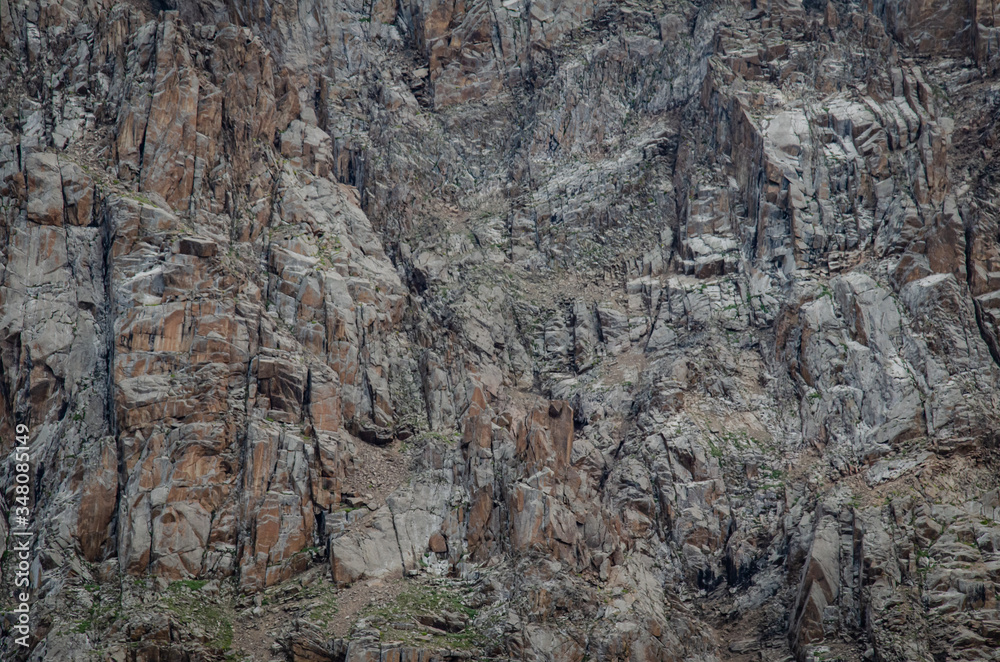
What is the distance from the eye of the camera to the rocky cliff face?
7106 cm

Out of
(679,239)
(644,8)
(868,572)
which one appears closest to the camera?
(868,572)

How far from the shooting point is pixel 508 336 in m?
90.0

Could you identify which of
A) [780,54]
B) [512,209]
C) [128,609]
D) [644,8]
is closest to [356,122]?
[512,209]

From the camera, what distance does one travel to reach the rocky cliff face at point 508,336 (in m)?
71.1

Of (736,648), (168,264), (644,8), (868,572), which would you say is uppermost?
(644,8)

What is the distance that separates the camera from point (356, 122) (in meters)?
97.5

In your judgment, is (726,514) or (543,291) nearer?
(726,514)

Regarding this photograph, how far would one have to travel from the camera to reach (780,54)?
9475 centimetres

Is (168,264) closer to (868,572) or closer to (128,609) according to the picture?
(128,609)

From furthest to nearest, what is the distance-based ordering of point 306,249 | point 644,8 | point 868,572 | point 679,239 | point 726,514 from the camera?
point 644,8, point 679,239, point 306,249, point 726,514, point 868,572

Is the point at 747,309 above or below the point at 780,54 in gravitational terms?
below

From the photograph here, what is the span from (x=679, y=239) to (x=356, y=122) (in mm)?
31906

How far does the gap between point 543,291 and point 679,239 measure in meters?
12.8

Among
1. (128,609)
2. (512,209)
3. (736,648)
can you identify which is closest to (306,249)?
(512,209)
